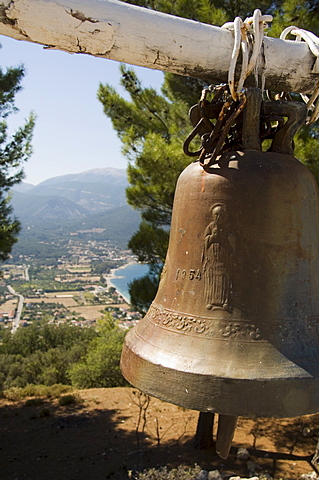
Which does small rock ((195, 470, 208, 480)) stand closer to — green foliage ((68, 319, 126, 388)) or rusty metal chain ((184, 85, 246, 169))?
rusty metal chain ((184, 85, 246, 169))

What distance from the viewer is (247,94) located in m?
1.49

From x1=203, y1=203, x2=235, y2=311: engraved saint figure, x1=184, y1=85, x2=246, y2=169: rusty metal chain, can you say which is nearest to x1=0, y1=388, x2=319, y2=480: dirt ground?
x1=203, y1=203, x2=235, y2=311: engraved saint figure

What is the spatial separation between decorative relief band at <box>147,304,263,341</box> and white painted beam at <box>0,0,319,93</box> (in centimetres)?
88

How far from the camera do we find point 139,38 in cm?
155

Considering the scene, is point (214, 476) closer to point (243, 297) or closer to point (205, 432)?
point (205, 432)

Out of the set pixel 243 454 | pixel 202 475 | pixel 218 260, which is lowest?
pixel 243 454

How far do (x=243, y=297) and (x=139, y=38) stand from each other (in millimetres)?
963

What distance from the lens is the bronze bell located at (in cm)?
132

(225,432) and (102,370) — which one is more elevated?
(225,432)

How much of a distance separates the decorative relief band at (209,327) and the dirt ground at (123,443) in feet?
16.1

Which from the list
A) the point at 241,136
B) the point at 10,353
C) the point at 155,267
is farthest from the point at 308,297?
the point at 10,353

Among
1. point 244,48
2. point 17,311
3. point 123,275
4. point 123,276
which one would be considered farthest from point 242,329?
point 123,275

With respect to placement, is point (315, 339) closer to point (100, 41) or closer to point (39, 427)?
point (100, 41)

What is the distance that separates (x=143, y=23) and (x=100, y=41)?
162 mm
